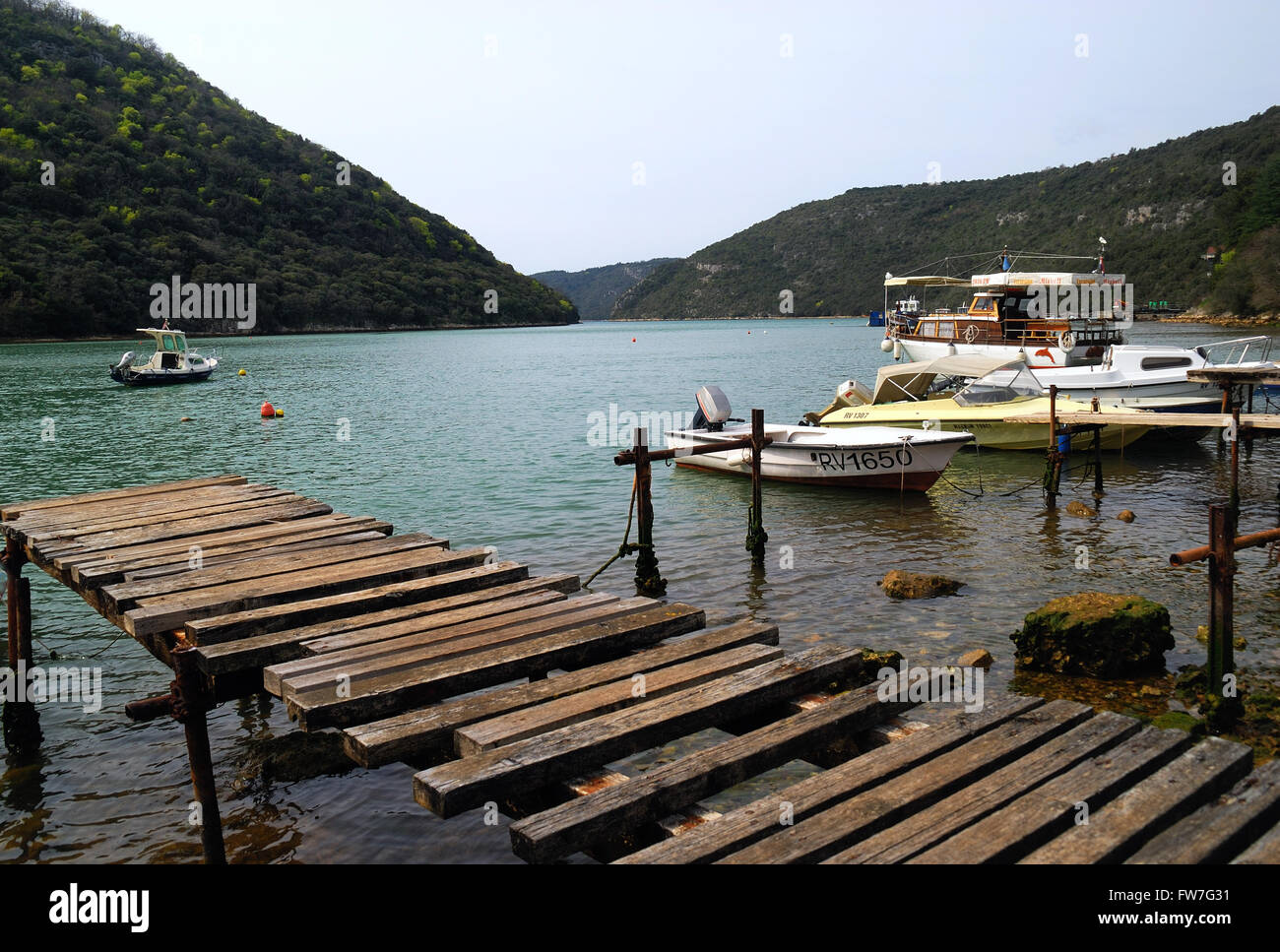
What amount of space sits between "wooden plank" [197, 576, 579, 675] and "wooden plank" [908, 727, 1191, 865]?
171 inches

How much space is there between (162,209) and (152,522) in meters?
125

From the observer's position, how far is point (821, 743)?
554cm

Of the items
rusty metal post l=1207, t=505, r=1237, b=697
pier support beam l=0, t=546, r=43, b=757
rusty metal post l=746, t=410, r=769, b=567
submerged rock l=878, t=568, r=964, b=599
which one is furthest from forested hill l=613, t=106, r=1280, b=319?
pier support beam l=0, t=546, r=43, b=757

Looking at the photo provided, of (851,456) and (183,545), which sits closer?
(183,545)

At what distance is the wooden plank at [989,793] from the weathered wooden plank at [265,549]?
247 inches

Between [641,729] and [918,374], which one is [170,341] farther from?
[641,729]

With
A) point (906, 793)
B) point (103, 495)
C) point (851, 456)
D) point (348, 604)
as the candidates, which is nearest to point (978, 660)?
point (906, 793)

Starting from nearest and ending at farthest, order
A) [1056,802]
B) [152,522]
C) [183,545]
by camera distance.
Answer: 1. [1056,802]
2. [183,545]
3. [152,522]

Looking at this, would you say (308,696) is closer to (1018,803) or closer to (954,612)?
(1018,803)

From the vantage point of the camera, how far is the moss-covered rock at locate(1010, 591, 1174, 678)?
31.7ft

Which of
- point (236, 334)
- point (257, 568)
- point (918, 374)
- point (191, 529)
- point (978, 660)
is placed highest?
point (236, 334)

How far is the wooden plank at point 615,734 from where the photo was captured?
4.84 metres

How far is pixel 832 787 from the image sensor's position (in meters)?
4.84

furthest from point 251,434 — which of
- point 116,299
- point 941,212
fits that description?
point 941,212
